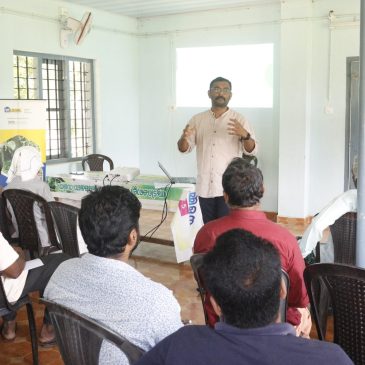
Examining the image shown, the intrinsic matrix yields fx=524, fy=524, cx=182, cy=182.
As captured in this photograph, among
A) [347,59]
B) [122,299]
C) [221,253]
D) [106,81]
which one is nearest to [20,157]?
[122,299]

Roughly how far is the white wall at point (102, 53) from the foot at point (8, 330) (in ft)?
10.8

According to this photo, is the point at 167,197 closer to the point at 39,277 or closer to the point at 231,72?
the point at 39,277

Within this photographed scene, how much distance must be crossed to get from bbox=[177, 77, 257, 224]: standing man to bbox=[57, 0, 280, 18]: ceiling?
125 inches

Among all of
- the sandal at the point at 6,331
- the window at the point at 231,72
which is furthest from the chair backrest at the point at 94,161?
the sandal at the point at 6,331

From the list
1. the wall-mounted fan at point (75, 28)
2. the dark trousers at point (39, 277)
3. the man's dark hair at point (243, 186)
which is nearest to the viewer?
the man's dark hair at point (243, 186)

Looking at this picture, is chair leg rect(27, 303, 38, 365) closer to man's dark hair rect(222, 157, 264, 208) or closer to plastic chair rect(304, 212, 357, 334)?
man's dark hair rect(222, 157, 264, 208)

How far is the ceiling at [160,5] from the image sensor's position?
21.9 feet

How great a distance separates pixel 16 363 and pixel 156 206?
2107 mm

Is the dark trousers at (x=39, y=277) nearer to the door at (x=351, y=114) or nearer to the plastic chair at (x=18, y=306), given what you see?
the plastic chair at (x=18, y=306)

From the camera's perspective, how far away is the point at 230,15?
716cm

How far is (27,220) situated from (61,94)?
347 centimetres

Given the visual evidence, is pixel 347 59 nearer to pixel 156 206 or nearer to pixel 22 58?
pixel 156 206

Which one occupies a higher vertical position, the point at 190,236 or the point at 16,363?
the point at 190,236

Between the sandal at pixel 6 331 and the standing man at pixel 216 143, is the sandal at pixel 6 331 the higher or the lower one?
the lower one
